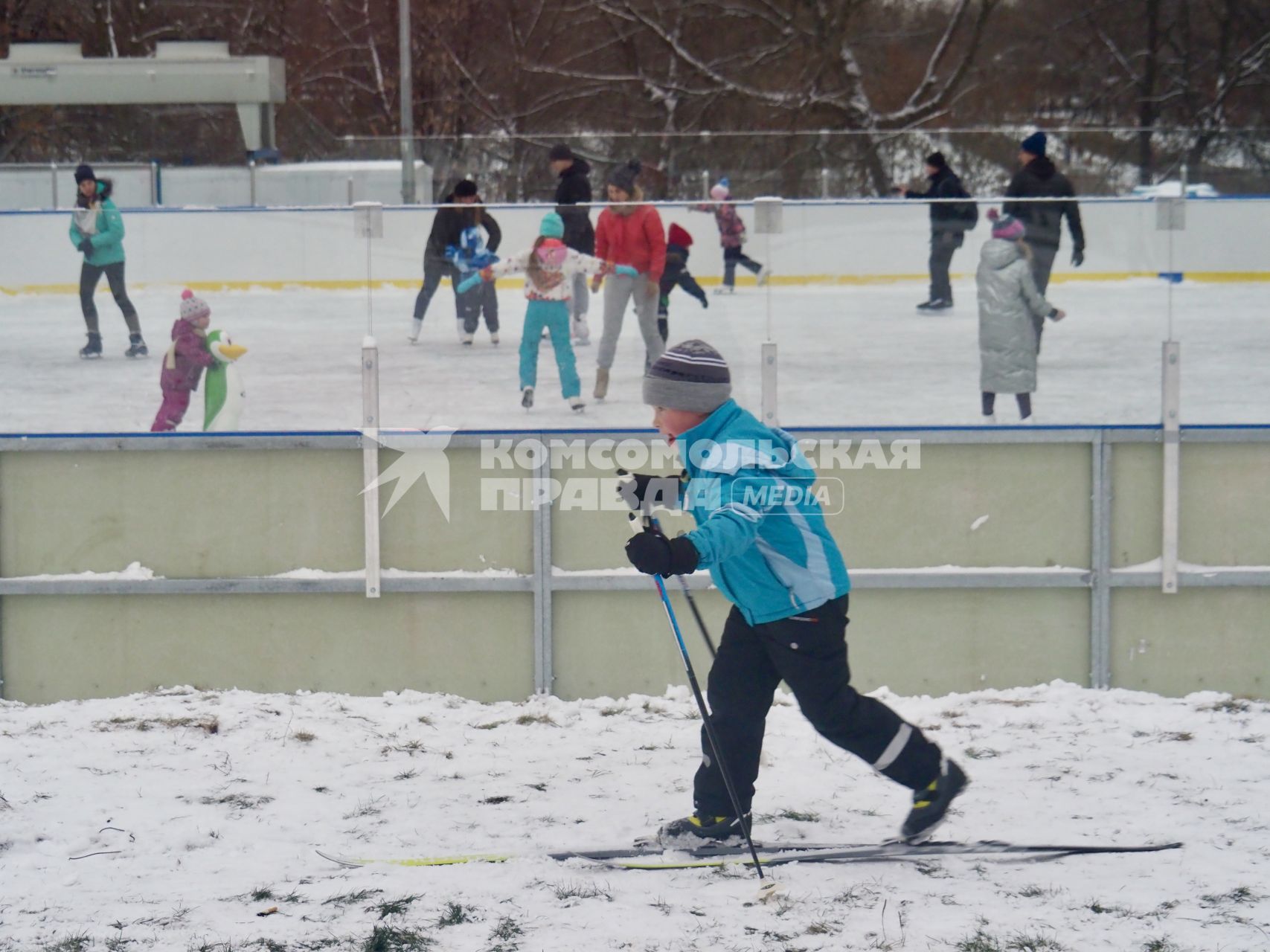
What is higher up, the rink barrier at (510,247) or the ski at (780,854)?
the rink barrier at (510,247)

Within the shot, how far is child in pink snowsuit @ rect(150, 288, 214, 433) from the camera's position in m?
5.79

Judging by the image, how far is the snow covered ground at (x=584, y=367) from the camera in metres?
5.81

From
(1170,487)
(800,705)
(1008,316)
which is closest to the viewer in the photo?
(800,705)

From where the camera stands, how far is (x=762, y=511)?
392 cm

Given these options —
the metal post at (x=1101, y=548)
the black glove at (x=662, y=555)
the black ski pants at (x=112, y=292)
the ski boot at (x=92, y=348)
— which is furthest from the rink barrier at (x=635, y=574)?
the black glove at (x=662, y=555)

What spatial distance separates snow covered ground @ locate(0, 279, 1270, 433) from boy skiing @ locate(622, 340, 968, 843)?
166 cm

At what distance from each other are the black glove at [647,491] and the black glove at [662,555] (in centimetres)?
15

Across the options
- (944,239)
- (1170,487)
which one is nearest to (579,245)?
(944,239)

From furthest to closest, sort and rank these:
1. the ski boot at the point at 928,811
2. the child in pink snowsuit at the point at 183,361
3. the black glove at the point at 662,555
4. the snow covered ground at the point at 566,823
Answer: the child in pink snowsuit at the point at 183,361
the ski boot at the point at 928,811
the black glove at the point at 662,555
the snow covered ground at the point at 566,823

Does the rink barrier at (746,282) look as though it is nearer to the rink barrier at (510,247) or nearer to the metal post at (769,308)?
the rink barrier at (510,247)

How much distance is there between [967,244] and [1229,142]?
1190 cm

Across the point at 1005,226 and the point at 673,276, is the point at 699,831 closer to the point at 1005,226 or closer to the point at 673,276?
the point at 673,276

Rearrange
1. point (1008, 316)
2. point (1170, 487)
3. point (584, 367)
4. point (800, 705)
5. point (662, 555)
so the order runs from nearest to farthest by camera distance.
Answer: point (662, 555) → point (800, 705) → point (1170, 487) → point (584, 367) → point (1008, 316)

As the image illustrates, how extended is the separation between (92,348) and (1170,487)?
158 inches
